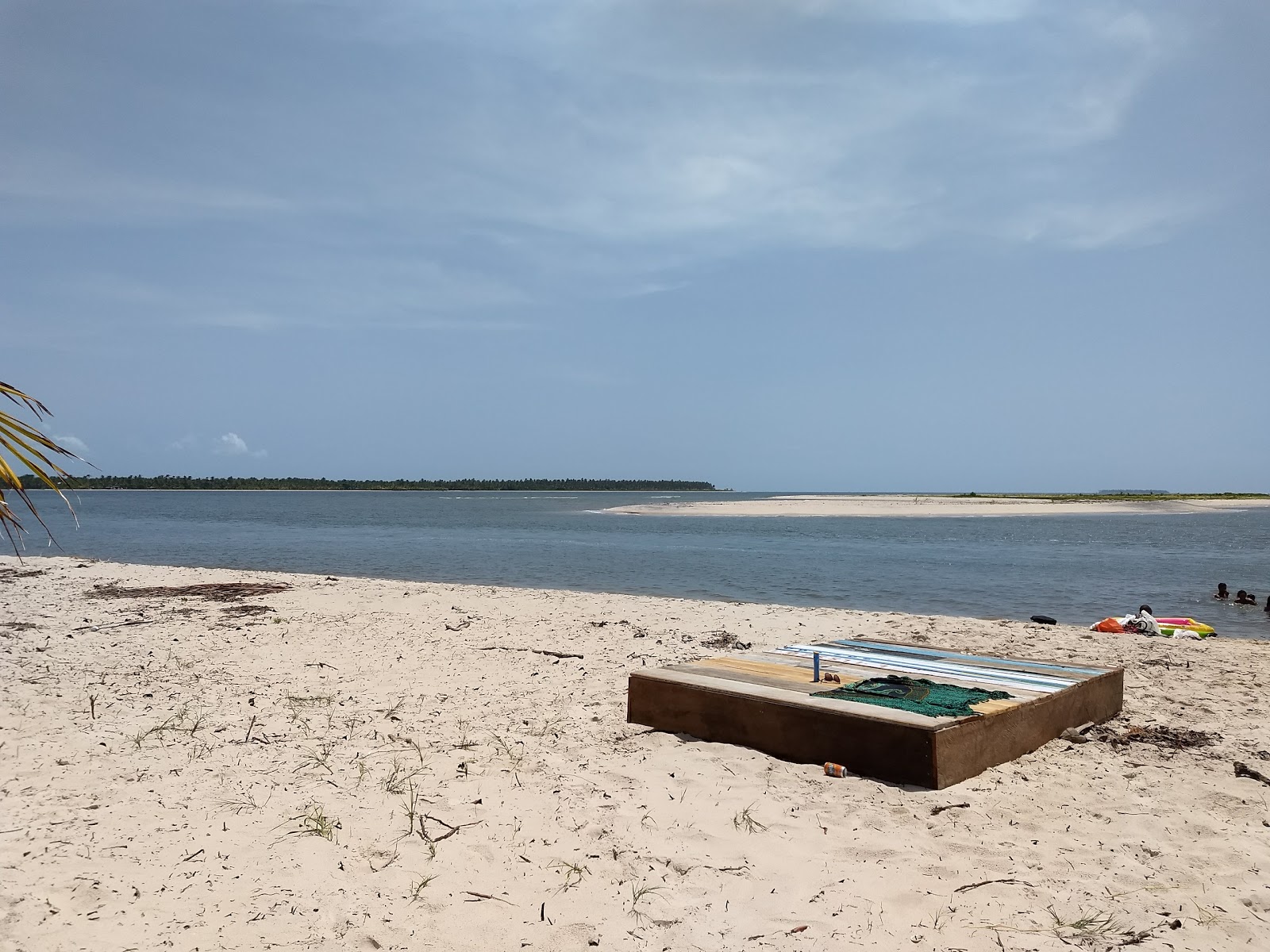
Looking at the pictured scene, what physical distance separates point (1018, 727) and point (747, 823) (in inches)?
78.8

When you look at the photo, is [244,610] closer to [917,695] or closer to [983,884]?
[917,695]

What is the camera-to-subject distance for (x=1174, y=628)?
1082cm

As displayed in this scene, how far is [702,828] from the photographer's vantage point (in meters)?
3.87

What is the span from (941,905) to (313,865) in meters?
2.60

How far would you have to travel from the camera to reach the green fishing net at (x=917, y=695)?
182 inches

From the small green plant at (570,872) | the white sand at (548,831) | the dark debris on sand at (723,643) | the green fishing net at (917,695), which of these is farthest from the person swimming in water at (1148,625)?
the small green plant at (570,872)

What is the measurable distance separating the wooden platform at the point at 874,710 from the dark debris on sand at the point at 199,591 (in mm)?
9444

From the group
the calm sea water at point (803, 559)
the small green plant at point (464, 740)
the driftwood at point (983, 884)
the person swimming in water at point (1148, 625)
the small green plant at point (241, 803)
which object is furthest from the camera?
the calm sea water at point (803, 559)

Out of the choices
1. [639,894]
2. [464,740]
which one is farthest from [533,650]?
[639,894]

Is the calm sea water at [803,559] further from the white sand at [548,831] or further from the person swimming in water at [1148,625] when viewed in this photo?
the white sand at [548,831]

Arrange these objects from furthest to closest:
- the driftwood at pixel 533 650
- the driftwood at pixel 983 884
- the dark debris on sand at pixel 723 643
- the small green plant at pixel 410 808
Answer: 1. the dark debris on sand at pixel 723 643
2. the driftwood at pixel 533 650
3. the small green plant at pixel 410 808
4. the driftwood at pixel 983 884

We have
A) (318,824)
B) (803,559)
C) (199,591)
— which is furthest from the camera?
(803,559)

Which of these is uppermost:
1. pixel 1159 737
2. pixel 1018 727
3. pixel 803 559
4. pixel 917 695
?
pixel 917 695

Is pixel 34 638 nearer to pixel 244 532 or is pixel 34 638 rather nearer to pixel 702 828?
pixel 702 828
